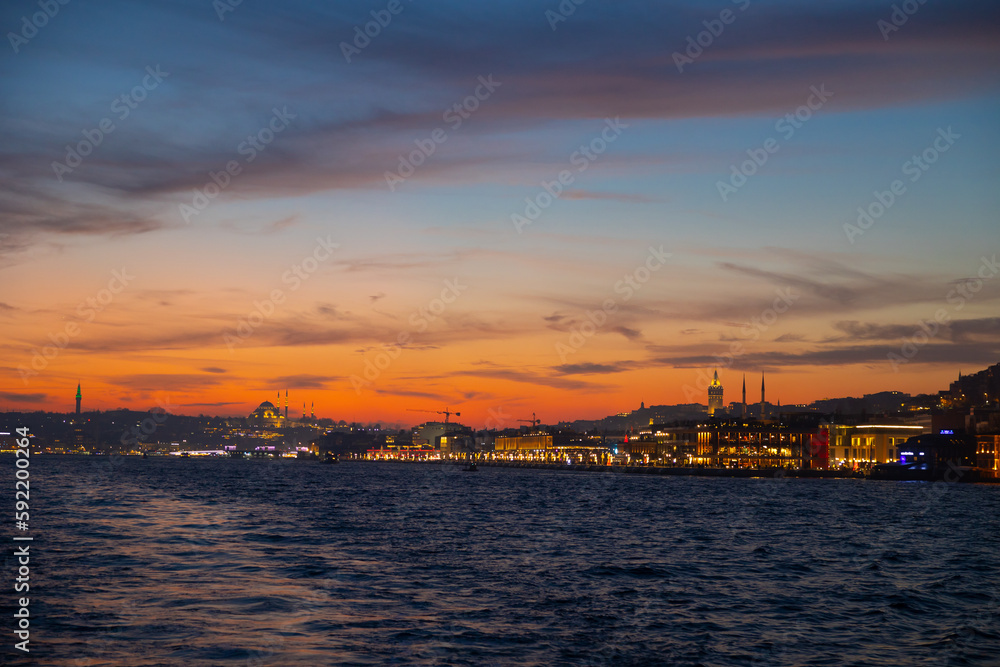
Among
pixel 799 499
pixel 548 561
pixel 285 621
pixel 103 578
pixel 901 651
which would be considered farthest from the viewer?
pixel 799 499

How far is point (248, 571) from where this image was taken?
115ft

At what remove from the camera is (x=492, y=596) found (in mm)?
30578

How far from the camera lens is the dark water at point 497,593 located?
2273 cm

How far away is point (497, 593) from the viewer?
103ft

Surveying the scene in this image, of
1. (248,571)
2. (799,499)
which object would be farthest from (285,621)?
(799,499)

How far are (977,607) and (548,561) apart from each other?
17207 mm

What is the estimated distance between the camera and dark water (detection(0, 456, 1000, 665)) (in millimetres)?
22734

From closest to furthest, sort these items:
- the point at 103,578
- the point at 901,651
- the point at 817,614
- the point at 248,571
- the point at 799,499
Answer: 1. the point at 901,651
2. the point at 817,614
3. the point at 103,578
4. the point at 248,571
5. the point at 799,499

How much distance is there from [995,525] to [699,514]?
22.2 meters

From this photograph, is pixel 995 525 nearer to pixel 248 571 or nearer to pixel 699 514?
pixel 699 514

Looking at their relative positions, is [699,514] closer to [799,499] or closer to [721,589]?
[799,499]

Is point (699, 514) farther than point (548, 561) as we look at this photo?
Yes

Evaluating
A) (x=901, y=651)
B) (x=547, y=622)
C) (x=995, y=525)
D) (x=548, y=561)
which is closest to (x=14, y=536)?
(x=548, y=561)

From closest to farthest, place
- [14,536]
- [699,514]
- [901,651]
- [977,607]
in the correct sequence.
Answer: [901,651] → [977,607] → [14,536] → [699,514]
